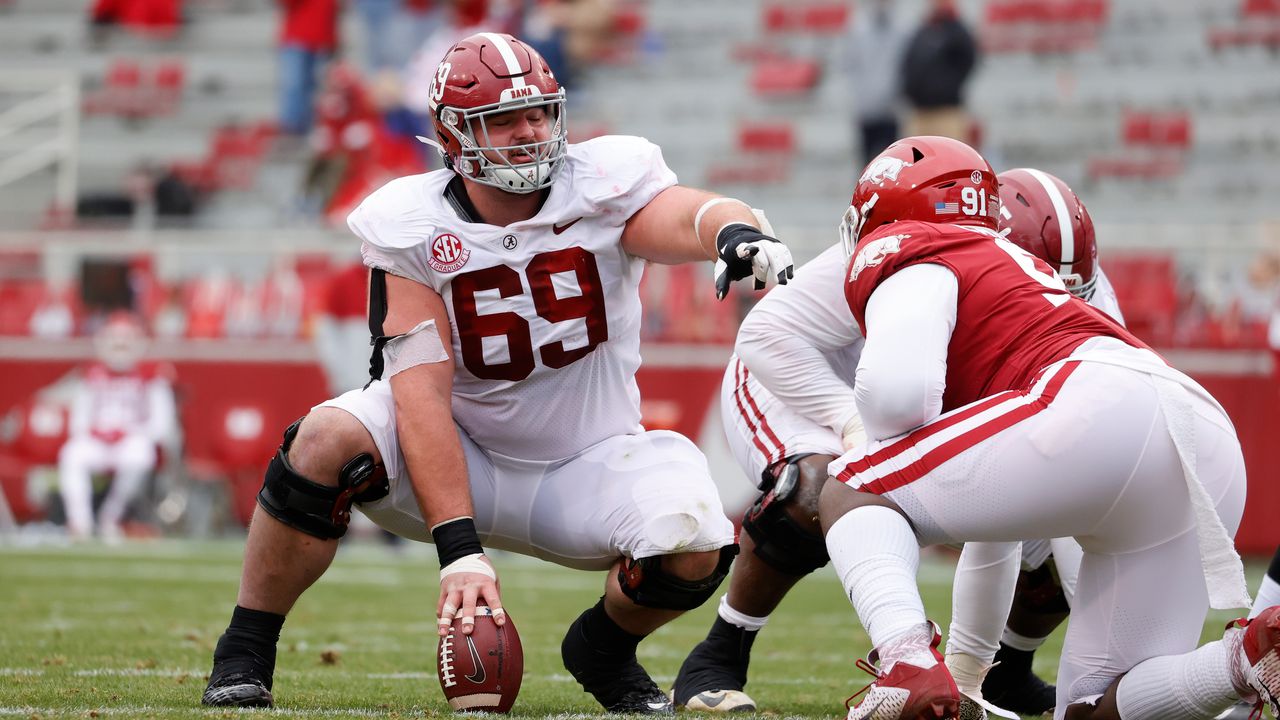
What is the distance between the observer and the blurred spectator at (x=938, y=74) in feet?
34.6

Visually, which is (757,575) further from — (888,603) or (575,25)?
(575,25)

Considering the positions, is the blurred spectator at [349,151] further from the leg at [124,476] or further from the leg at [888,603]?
the leg at [888,603]

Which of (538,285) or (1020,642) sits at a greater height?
(538,285)

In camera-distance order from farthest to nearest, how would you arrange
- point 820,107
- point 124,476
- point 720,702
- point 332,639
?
point 820,107, point 124,476, point 332,639, point 720,702

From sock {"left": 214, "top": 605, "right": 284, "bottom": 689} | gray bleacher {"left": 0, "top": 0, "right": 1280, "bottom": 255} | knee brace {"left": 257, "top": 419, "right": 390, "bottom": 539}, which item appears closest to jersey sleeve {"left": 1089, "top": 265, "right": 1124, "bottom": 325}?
knee brace {"left": 257, "top": 419, "right": 390, "bottom": 539}

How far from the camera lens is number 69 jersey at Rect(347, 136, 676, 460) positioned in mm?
3695

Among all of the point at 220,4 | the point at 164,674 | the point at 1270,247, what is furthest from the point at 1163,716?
the point at 220,4

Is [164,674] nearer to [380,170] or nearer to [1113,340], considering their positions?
[1113,340]

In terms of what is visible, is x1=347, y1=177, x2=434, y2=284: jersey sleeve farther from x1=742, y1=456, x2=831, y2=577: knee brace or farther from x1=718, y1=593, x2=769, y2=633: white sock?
x1=718, y1=593, x2=769, y2=633: white sock

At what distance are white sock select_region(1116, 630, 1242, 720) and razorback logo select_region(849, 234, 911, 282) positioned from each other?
36.8 inches

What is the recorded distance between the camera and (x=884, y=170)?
11.0 feet

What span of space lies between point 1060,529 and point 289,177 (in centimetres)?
1275

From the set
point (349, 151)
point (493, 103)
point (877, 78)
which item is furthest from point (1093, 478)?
point (349, 151)

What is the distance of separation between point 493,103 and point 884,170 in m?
0.90
